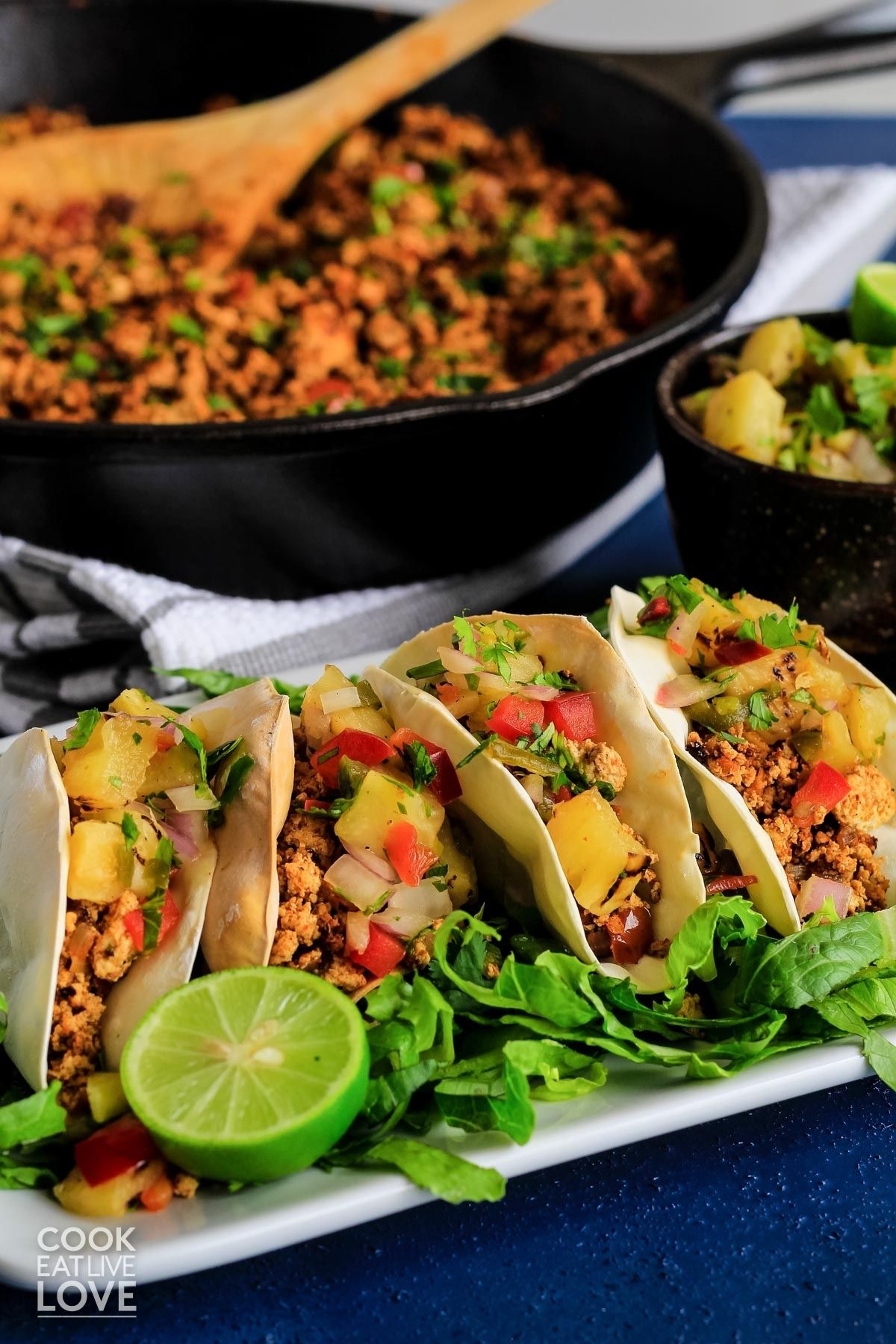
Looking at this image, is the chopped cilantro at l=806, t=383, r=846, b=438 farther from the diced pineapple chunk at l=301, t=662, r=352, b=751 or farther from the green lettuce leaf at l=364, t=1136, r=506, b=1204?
the green lettuce leaf at l=364, t=1136, r=506, b=1204

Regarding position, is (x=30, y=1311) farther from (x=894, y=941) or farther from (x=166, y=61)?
(x=166, y=61)

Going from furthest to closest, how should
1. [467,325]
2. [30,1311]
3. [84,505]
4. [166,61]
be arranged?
1. [166,61]
2. [467,325]
3. [84,505]
4. [30,1311]

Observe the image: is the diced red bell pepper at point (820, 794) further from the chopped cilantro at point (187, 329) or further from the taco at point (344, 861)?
the chopped cilantro at point (187, 329)

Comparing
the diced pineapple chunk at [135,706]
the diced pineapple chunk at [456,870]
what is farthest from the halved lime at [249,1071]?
the diced pineapple chunk at [135,706]

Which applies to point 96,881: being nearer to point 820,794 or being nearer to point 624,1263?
point 624,1263

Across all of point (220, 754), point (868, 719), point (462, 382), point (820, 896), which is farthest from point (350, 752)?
point (462, 382)

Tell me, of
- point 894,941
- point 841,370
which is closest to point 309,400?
point 841,370
